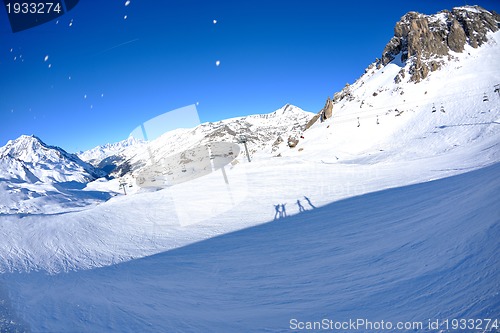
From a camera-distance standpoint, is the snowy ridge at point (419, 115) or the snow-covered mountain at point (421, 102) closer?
the snowy ridge at point (419, 115)

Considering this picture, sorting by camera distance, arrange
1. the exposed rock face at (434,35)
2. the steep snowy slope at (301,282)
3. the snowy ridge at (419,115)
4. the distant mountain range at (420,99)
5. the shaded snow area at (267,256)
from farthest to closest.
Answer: the exposed rock face at (434,35) → the distant mountain range at (420,99) → the snowy ridge at (419,115) → the shaded snow area at (267,256) → the steep snowy slope at (301,282)

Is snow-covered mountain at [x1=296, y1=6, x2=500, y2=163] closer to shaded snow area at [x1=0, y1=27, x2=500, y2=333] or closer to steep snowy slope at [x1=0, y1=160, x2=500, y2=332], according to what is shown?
shaded snow area at [x1=0, y1=27, x2=500, y2=333]

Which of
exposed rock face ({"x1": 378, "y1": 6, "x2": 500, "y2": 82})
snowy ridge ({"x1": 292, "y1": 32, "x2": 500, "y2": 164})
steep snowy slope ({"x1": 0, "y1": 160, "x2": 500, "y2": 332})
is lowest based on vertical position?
steep snowy slope ({"x1": 0, "y1": 160, "x2": 500, "y2": 332})

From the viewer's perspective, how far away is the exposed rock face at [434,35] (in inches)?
1978

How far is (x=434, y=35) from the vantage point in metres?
54.1

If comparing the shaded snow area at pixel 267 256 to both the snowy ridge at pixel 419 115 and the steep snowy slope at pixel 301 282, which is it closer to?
the steep snowy slope at pixel 301 282

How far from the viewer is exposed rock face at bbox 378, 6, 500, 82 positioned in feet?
165

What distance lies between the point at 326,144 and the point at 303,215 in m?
29.5

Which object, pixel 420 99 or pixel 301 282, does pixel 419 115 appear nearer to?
pixel 420 99

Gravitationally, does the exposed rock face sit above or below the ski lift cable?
above

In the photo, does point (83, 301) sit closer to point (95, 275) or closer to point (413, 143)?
point (95, 275)

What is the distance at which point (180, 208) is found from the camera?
12.3m

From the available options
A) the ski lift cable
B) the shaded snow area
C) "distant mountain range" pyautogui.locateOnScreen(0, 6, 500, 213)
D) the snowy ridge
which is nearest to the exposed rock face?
"distant mountain range" pyautogui.locateOnScreen(0, 6, 500, 213)

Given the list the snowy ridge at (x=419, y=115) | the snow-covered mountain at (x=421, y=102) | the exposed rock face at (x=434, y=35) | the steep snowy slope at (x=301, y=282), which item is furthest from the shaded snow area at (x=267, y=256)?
the exposed rock face at (x=434, y=35)
